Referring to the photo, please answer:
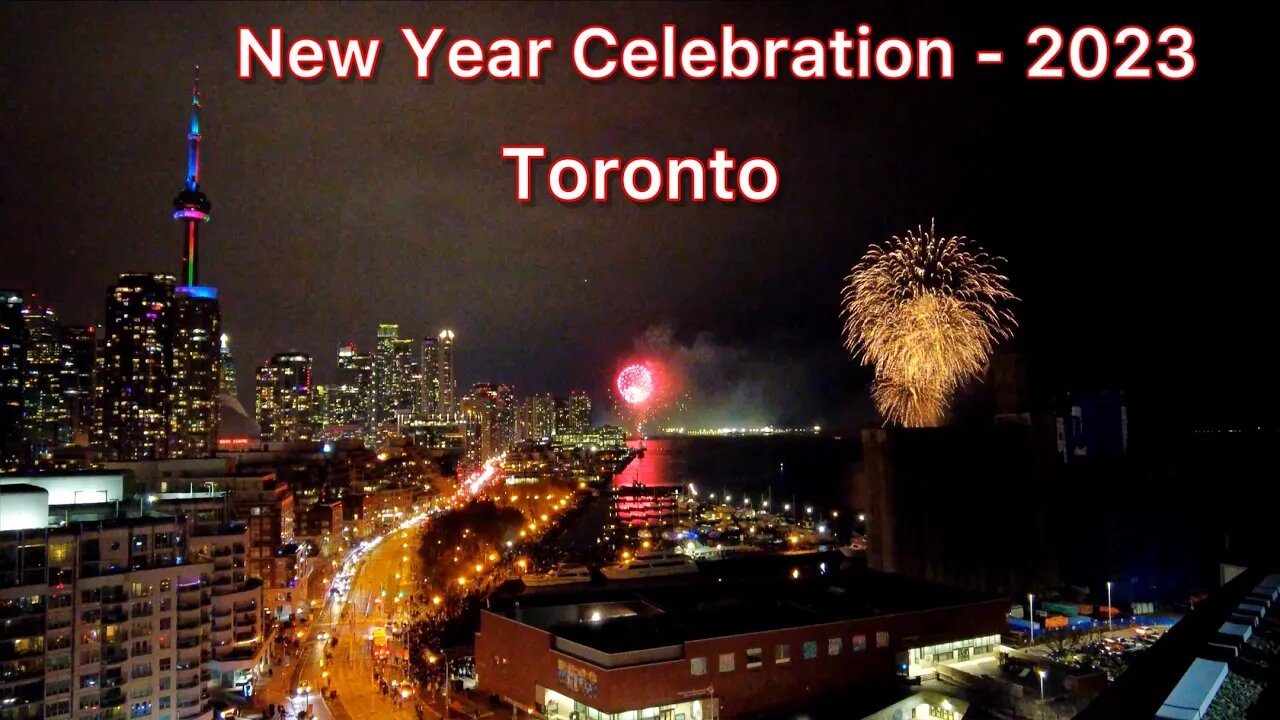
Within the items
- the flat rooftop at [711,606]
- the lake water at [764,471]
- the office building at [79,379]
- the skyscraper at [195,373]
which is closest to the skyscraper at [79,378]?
the office building at [79,379]

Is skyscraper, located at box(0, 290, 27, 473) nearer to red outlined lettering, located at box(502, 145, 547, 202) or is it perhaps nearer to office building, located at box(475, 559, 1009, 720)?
office building, located at box(475, 559, 1009, 720)

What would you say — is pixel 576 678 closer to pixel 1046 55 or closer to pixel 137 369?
pixel 1046 55

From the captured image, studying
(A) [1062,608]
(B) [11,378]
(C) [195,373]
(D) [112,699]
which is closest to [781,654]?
(A) [1062,608]

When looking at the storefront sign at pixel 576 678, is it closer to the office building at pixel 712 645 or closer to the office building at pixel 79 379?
the office building at pixel 712 645

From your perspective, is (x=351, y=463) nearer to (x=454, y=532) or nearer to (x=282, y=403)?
(x=454, y=532)

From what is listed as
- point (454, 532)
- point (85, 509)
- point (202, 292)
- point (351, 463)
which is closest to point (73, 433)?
point (202, 292)

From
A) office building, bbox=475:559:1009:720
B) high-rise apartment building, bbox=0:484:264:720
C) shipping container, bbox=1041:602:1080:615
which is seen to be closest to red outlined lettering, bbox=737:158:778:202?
office building, bbox=475:559:1009:720
